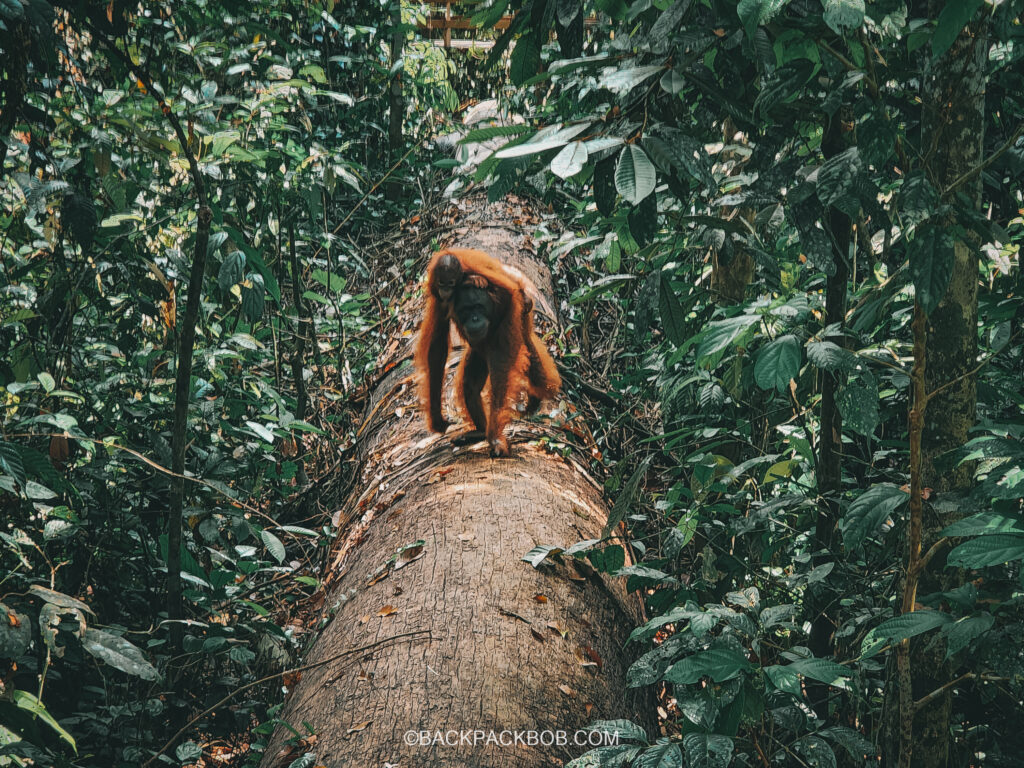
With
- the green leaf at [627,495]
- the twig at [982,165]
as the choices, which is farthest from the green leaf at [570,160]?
the green leaf at [627,495]

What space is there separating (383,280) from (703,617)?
558cm

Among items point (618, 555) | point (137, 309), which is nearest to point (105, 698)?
point (137, 309)

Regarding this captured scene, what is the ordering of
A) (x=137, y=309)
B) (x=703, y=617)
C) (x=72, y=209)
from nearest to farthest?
(x=703, y=617)
(x=72, y=209)
(x=137, y=309)

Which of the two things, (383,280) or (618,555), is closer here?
(618,555)

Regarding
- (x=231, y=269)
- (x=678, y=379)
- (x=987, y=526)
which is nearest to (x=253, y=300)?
(x=231, y=269)

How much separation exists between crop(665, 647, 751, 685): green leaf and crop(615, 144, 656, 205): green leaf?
2.90 feet

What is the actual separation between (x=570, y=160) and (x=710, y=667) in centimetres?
99

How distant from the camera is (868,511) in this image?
1.81m

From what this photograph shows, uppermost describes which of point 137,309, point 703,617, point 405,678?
point 137,309

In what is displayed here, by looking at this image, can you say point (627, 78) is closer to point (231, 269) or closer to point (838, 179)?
point (838, 179)

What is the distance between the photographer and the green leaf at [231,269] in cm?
273

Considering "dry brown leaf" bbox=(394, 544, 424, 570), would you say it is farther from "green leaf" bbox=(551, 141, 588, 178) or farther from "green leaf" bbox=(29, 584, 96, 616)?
"green leaf" bbox=(551, 141, 588, 178)

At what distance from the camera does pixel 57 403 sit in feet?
10.6

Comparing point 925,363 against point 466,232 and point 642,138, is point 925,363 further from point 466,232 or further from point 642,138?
point 466,232
